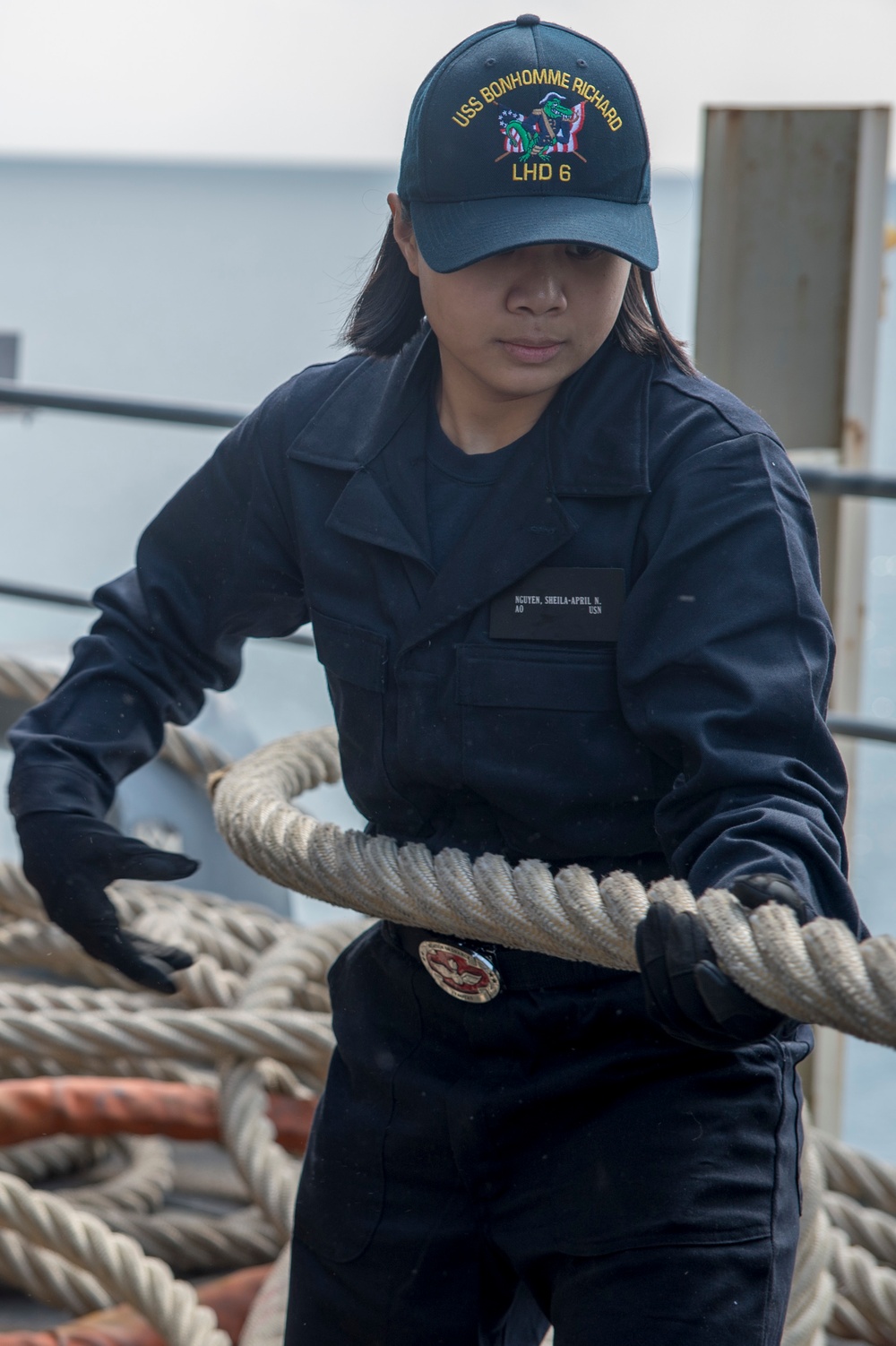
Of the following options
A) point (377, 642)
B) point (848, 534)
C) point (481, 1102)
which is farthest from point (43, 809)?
point (848, 534)

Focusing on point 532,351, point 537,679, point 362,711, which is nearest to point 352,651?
point 362,711

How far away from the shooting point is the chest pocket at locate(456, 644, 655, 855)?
3.42 ft

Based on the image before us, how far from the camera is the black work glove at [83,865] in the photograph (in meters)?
1.18

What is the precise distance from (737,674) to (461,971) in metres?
0.32

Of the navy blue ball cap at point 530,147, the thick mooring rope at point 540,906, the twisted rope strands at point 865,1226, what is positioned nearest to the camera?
the thick mooring rope at point 540,906

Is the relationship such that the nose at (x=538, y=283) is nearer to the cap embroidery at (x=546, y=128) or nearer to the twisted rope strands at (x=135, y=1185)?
the cap embroidery at (x=546, y=128)

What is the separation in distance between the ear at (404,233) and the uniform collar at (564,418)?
0.08 m

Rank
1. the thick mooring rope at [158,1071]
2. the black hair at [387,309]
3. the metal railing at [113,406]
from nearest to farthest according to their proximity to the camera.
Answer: the black hair at [387,309] → the thick mooring rope at [158,1071] → the metal railing at [113,406]

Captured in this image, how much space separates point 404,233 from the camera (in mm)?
1148

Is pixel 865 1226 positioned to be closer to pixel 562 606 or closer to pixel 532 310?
pixel 562 606

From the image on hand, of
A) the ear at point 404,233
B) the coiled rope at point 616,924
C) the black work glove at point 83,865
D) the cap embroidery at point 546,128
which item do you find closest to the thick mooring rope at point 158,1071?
the coiled rope at point 616,924

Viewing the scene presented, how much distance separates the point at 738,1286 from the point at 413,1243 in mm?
257

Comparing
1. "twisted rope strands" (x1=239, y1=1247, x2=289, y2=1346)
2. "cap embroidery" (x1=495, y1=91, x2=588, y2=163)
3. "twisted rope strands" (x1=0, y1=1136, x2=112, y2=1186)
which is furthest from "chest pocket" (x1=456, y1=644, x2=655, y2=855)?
"twisted rope strands" (x1=0, y1=1136, x2=112, y2=1186)

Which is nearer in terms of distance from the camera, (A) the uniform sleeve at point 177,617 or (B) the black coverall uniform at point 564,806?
(B) the black coverall uniform at point 564,806
